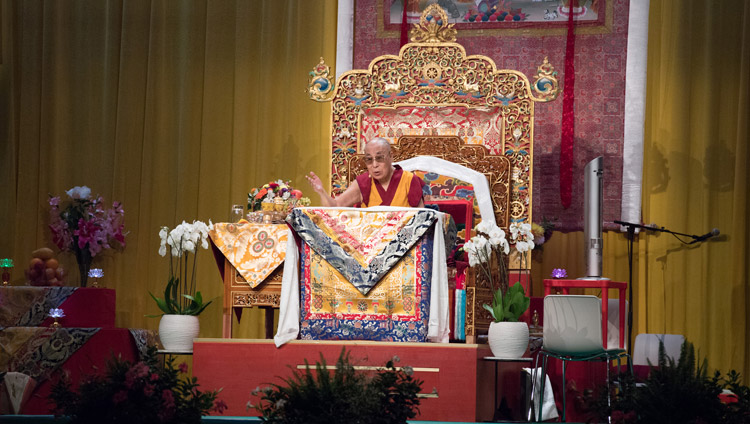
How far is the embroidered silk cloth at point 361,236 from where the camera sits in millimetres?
4145

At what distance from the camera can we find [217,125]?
6688 millimetres

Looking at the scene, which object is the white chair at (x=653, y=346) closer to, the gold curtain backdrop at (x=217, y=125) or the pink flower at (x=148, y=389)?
the gold curtain backdrop at (x=217, y=125)

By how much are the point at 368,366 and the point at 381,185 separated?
1531 millimetres

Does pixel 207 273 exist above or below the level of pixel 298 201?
below

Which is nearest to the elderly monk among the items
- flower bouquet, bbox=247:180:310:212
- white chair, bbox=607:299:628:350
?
flower bouquet, bbox=247:180:310:212

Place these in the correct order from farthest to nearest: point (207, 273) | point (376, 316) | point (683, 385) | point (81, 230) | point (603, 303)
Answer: point (207, 273) < point (81, 230) < point (603, 303) < point (376, 316) < point (683, 385)

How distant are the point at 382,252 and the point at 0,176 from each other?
3.94 meters

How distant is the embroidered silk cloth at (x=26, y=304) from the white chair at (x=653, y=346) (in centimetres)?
333

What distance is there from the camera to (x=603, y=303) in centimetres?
493

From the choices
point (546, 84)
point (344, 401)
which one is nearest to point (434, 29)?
point (546, 84)

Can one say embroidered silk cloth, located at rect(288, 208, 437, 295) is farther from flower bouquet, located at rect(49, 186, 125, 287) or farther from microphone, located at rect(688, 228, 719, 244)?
microphone, located at rect(688, 228, 719, 244)

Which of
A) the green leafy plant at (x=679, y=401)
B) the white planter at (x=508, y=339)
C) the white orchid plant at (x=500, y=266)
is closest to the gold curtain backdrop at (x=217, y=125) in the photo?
the white orchid plant at (x=500, y=266)

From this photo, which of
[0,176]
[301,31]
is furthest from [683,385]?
[0,176]

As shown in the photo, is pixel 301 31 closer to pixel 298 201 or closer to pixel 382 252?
pixel 298 201
